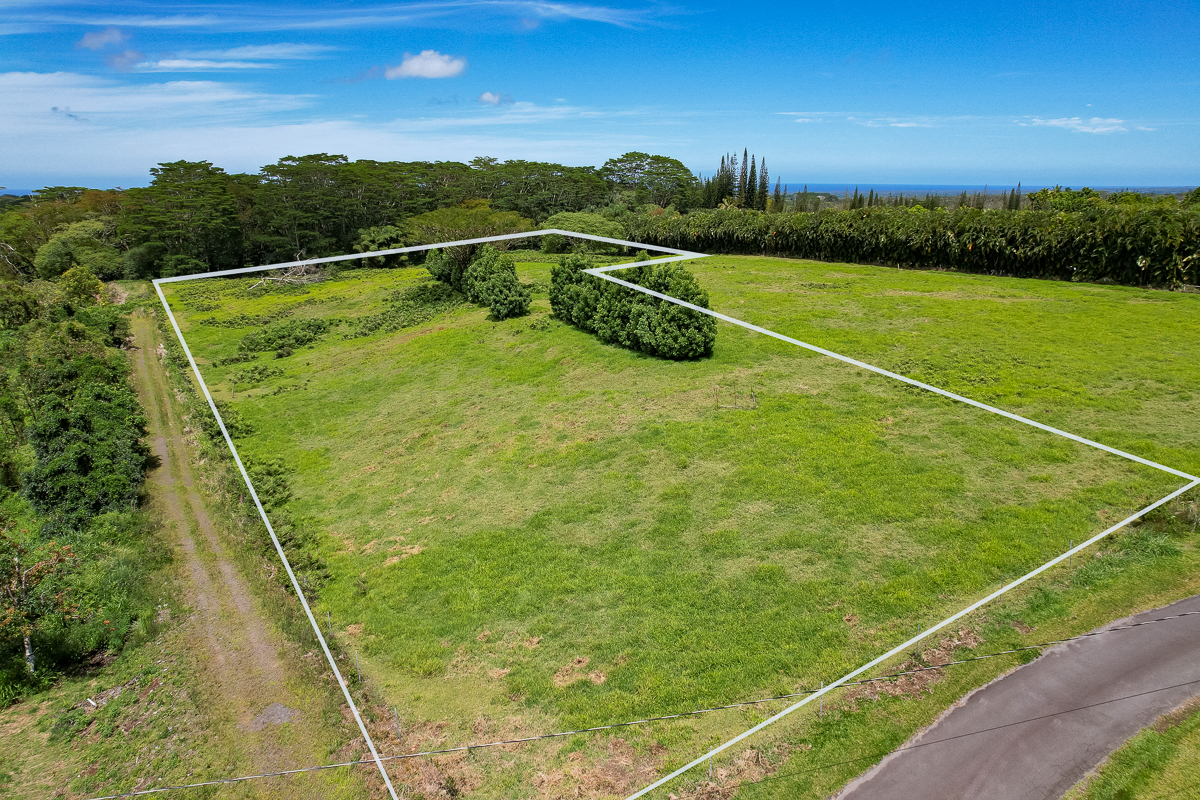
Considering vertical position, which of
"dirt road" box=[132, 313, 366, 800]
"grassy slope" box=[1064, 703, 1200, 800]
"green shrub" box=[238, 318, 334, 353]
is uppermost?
"green shrub" box=[238, 318, 334, 353]

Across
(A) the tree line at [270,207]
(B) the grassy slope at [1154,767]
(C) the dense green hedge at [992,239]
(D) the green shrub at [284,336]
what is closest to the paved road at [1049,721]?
(B) the grassy slope at [1154,767]

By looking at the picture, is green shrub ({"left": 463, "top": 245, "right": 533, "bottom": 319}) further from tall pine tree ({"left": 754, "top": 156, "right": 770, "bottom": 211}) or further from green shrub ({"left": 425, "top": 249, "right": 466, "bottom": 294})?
tall pine tree ({"left": 754, "top": 156, "right": 770, "bottom": 211})

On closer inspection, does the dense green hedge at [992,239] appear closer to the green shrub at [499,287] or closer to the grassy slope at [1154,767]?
the green shrub at [499,287]

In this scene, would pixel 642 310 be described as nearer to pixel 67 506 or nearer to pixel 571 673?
pixel 571 673

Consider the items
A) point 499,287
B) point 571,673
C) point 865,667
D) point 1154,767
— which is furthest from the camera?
point 499,287

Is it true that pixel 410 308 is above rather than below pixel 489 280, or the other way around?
below

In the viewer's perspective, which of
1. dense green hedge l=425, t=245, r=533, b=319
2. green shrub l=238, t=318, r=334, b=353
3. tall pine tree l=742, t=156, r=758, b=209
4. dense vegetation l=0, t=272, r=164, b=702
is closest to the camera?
dense vegetation l=0, t=272, r=164, b=702

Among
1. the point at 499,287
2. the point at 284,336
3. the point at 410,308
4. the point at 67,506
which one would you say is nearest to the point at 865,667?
the point at 67,506

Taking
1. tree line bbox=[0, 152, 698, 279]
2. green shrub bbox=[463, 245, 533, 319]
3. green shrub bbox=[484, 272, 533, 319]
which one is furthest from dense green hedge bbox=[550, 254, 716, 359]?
tree line bbox=[0, 152, 698, 279]
